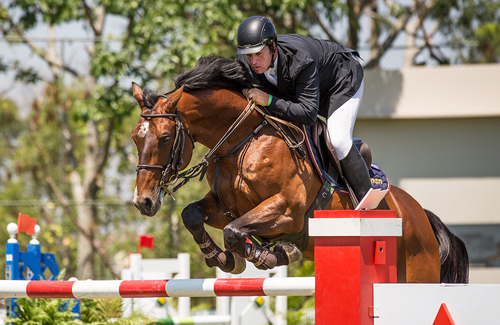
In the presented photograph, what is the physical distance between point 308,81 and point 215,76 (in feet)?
1.91

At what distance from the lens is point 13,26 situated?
398 inches

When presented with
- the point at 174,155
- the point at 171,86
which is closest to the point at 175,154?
the point at 174,155

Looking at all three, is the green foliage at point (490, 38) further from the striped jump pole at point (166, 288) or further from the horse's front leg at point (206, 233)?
the striped jump pole at point (166, 288)

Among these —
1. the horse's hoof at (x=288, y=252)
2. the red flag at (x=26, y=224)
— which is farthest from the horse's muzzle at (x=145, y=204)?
the red flag at (x=26, y=224)

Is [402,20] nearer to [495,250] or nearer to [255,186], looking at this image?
[495,250]

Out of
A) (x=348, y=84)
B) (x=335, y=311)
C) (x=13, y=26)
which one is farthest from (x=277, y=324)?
(x=13, y=26)

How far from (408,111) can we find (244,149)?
5930 millimetres

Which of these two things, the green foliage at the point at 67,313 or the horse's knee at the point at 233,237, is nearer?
the horse's knee at the point at 233,237

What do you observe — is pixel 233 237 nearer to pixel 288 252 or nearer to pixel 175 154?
pixel 288 252

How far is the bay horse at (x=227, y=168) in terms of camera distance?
2.93 meters

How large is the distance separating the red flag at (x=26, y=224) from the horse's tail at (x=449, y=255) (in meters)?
3.03

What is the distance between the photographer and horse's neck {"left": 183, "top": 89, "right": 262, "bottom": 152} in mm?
3166

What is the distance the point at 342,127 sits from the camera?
3203 millimetres

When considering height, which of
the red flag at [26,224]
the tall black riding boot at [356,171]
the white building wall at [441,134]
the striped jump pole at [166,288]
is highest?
the white building wall at [441,134]
